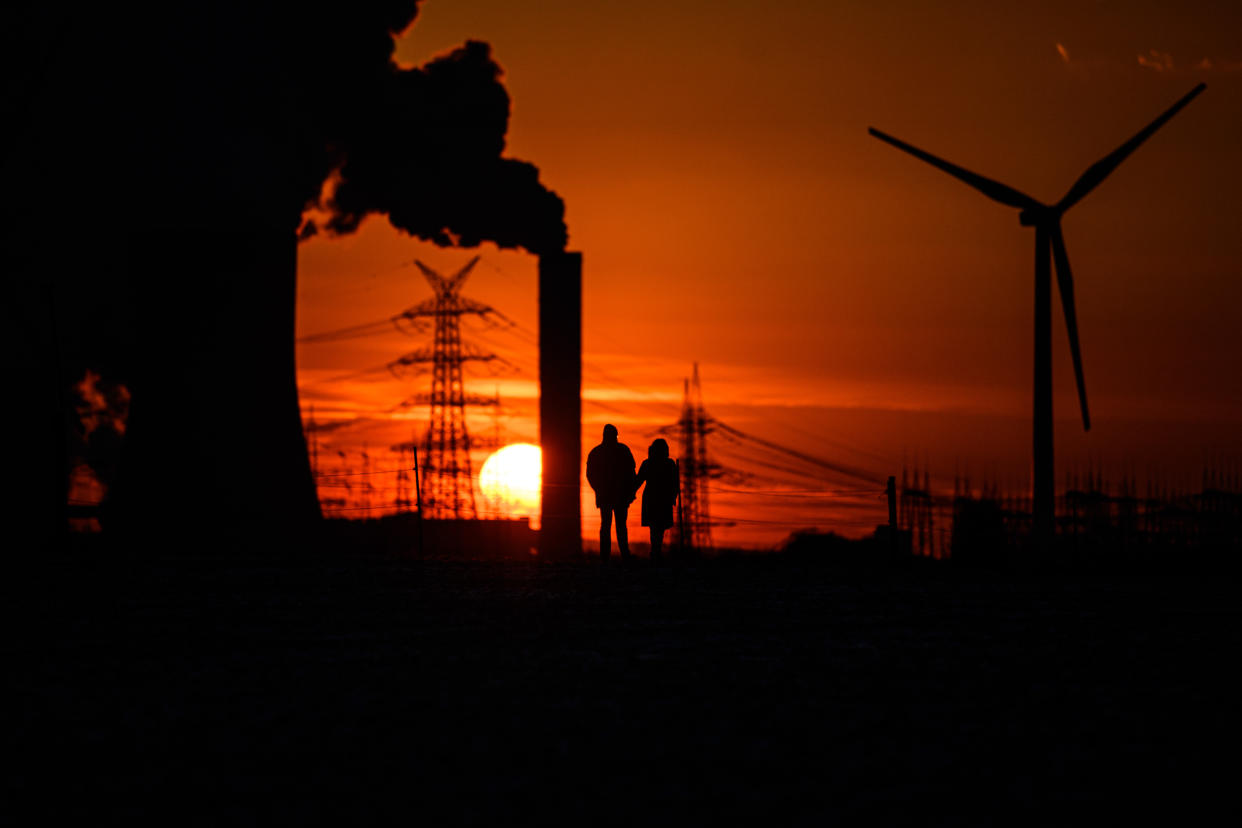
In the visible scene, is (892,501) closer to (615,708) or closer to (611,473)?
(611,473)

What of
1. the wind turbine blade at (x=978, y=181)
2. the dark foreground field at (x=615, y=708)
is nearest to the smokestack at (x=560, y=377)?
the wind turbine blade at (x=978, y=181)

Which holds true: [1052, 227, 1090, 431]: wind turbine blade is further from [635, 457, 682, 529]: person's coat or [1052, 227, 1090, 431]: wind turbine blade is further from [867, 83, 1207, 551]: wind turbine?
[635, 457, 682, 529]: person's coat

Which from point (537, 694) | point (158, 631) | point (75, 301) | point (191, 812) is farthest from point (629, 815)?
point (75, 301)

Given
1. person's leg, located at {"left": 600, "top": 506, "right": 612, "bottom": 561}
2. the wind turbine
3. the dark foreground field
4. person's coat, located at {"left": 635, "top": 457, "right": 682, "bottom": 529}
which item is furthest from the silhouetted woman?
the wind turbine

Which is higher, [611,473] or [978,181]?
[978,181]

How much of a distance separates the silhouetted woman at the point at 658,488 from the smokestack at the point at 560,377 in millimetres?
17843

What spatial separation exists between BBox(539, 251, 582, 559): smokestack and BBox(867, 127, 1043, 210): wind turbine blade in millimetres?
14908

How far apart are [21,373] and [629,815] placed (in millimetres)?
35884

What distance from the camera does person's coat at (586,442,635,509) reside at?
19250 millimetres

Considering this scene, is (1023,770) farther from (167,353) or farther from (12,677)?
(167,353)

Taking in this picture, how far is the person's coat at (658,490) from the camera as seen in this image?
772 inches

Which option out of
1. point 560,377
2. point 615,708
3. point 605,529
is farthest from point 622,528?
point 560,377

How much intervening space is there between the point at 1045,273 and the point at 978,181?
6.46ft

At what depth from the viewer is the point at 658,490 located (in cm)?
Answer: 1970
